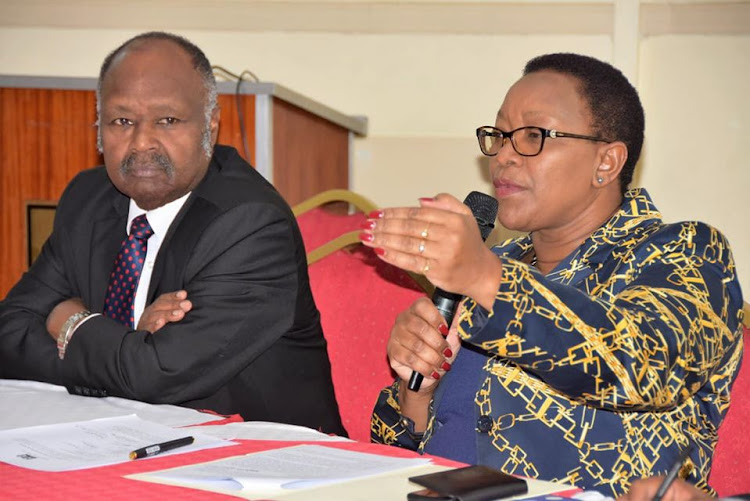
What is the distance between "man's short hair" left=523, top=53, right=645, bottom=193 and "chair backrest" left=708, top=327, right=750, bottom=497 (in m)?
0.46

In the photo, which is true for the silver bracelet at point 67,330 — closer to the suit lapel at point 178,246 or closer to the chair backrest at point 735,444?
the suit lapel at point 178,246

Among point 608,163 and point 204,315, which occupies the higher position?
point 608,163

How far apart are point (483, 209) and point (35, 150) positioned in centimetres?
209

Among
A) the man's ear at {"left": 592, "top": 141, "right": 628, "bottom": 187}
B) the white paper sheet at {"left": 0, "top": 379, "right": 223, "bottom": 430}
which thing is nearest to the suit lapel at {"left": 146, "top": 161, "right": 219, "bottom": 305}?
the white paper sheet at {"left": 0, "top": 379, "right": 223, "bottom": 430}

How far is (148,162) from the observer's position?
2498 mm

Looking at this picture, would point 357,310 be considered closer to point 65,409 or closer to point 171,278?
point 171,278

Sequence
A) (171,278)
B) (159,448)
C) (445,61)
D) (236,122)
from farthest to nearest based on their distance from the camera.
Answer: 1. (445,61)
2. (236,122)
3. (171,278)
4. (159,448)

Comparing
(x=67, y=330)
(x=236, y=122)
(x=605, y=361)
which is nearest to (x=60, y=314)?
(x=67, y=330)

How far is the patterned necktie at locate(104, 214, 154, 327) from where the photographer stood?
7.94 ft

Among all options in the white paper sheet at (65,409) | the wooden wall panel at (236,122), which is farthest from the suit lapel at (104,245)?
the wooden wall panel at (236,122)

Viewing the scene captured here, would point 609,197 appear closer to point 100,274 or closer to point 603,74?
point 603,74

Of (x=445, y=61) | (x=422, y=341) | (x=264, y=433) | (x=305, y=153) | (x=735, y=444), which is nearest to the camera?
(x=264, y=433)

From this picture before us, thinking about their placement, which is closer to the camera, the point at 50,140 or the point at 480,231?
the point at 480,231

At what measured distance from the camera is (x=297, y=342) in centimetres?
241
